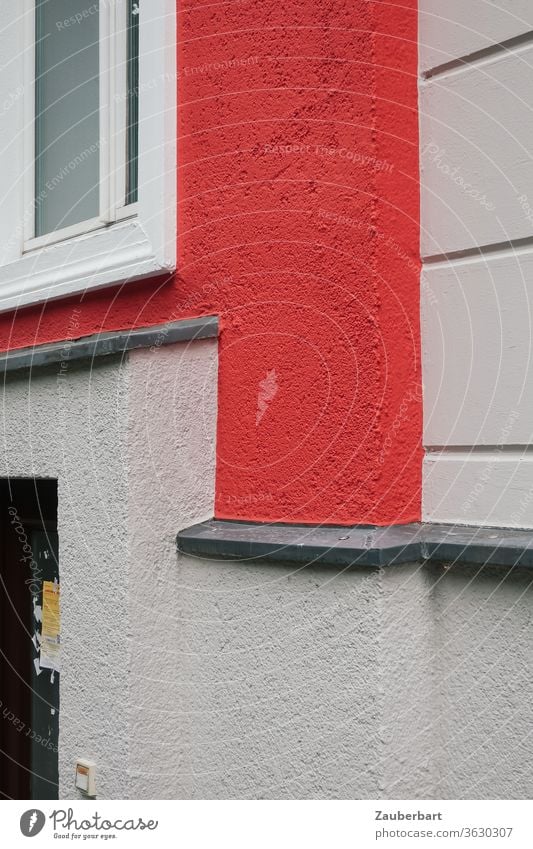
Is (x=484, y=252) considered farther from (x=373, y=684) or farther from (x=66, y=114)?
(x=66, y=114)

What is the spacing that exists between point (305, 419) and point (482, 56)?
1.15 meters

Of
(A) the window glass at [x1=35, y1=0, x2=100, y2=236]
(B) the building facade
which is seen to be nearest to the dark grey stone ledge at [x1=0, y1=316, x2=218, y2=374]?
(B) the building facade

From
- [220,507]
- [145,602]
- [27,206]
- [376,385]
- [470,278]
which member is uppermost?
[27,206]

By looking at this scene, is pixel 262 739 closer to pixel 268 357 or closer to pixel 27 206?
pixel 268 357

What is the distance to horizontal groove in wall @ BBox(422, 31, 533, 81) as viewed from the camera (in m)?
2.32

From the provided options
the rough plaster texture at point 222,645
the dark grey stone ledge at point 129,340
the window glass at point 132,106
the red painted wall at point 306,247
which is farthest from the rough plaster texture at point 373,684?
the window glass at point 132,106

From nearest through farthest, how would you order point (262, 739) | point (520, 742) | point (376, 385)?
point (520, 742), point (376, 385), point (262, 739)

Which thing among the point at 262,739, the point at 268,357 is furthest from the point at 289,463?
the point at 262,739

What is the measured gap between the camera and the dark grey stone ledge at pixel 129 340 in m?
2.68

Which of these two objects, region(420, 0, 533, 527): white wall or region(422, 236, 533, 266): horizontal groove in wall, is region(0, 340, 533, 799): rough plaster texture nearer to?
region(420, 0, 533, 527): white wall

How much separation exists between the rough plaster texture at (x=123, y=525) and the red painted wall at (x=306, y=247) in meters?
0.12

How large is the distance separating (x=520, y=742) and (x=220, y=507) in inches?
45.4

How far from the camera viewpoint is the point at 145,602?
2.71 meters

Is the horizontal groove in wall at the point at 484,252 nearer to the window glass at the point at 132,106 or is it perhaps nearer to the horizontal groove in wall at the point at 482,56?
the horizontal groove in wall at the point at 482,56
